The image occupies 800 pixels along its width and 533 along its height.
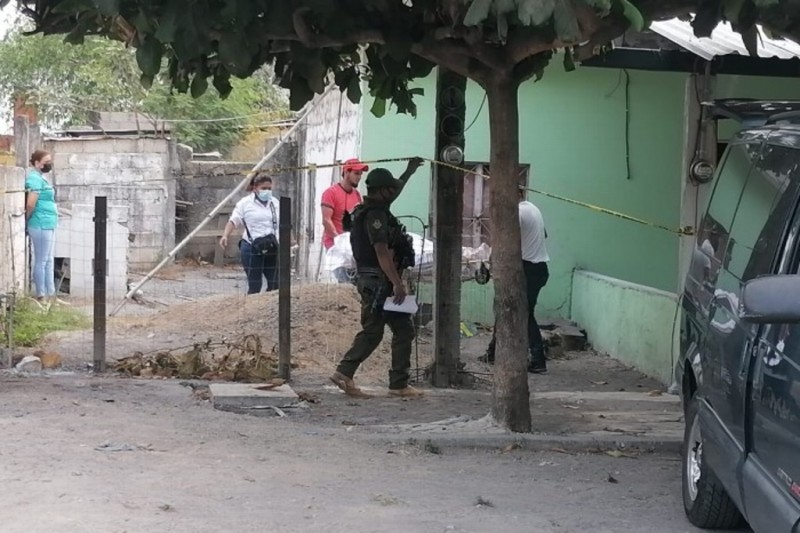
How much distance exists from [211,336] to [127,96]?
1878cm

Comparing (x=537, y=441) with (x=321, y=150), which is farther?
(x=321, y=150)

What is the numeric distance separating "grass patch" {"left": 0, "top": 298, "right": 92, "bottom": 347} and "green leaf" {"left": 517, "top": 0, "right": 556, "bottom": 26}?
20.2 feet

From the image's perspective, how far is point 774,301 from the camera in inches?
132

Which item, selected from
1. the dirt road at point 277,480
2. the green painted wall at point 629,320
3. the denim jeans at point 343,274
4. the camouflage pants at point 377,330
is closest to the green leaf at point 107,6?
the dirt road at point 277,480

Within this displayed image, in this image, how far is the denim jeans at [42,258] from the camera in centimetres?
1280

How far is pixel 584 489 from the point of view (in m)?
5.99

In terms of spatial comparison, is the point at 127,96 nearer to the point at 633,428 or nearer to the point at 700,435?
the point at 633,428

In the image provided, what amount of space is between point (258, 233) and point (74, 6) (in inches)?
267

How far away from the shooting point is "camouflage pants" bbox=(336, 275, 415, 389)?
27.7ft

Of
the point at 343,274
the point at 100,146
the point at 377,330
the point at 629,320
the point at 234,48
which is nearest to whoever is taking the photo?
the point at 234,48

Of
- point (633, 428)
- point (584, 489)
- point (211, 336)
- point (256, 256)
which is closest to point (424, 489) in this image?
point (584, 489)

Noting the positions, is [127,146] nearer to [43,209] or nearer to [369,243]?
[43,209]

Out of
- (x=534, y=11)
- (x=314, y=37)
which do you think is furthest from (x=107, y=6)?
(x=534, y=11)

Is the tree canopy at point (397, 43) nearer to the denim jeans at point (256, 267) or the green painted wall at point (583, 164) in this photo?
the denim jeans at point (256, 267)
